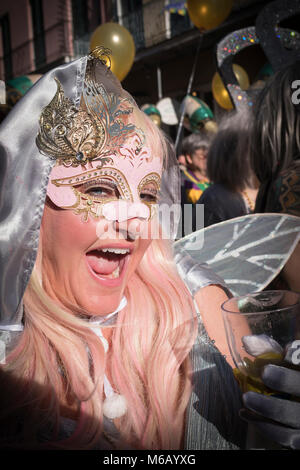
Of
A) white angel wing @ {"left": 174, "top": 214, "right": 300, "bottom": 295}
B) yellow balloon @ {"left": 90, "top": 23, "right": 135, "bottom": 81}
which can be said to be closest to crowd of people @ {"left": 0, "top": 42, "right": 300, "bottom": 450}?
white angel wing @ {"left": 174, "top": 214, "right": 300, "bottom": 295}

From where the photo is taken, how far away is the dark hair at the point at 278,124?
1.50 metres

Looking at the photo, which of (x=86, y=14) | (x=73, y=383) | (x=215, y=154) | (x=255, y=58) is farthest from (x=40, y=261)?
(x=255, y=58)

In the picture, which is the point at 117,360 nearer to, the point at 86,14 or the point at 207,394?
the point at 207,394

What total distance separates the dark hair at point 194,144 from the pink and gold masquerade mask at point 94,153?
2.82 m

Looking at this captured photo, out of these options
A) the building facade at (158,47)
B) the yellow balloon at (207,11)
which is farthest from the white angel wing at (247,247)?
the yellow balloon at (207,11)

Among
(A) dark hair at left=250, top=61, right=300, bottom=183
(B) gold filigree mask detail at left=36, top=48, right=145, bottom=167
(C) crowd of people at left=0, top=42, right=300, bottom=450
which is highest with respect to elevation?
(A) dark hair at left=250, top=61, right=300, bottom=183

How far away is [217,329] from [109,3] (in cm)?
175

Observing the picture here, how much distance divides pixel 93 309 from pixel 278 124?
43.6 inches

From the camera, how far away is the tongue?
0.91m

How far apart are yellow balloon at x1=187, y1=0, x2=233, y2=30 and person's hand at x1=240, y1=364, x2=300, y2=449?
13.3ft

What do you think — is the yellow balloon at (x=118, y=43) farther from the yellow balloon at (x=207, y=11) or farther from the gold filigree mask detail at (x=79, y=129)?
the gold filigree mask detail at (x=79, y=129)

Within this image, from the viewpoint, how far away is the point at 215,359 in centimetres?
98

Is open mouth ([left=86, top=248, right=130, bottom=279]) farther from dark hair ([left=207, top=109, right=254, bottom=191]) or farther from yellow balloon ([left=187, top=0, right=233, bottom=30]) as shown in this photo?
yellow balloon ([left=187, top=0, right=233, bottom=30])

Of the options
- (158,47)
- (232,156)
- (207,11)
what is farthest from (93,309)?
(158,47)
